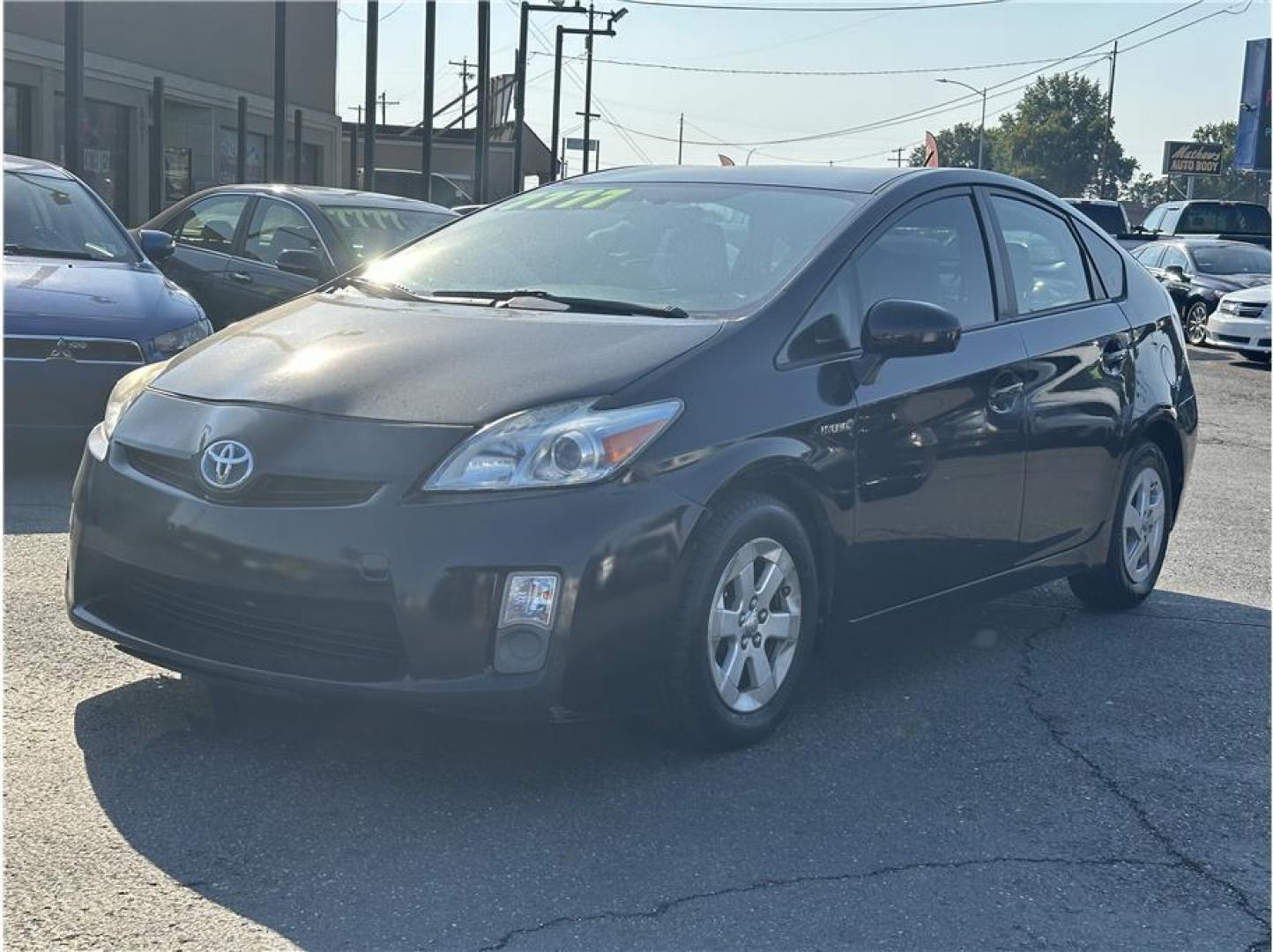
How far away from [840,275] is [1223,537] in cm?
429

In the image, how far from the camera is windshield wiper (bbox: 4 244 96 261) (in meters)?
8.52

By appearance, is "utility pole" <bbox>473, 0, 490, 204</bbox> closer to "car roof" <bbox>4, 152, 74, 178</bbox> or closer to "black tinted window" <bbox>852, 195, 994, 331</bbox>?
"car roof" <bbox>4, 152, 74, 178</bbox>

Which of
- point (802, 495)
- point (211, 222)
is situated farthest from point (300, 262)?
point (802, 495)

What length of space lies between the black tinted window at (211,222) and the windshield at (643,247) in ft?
21.0

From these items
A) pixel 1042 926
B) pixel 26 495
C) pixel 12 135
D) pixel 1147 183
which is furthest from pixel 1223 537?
pixel 1147 183

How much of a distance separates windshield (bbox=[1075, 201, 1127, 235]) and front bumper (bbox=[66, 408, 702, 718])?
26040 mm

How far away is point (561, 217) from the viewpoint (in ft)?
17.6

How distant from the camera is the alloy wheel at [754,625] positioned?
13.7 feet

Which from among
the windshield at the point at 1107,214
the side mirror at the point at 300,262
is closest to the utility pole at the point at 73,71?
the side mirror at the point at 300,262

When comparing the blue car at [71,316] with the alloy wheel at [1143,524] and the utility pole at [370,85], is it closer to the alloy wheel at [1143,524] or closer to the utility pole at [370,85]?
the alloy wheel at [1143,524]

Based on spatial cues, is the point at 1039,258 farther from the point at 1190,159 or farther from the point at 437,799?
the point at 1190,159

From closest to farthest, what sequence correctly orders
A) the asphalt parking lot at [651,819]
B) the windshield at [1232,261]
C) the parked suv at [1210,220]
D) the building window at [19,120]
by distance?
1. the asphalt parking lot at [651,819]
2. the windshield at [1232,261]
3. the building window at [19,120]
4. the parked suv at [1210,220]

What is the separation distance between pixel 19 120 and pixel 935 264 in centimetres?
2298

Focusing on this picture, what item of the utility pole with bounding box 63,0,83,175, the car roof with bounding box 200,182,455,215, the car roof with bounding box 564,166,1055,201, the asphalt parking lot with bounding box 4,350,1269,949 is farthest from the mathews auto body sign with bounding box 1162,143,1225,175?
the asphalt parking lot with bounding box 4,350,1269,949
